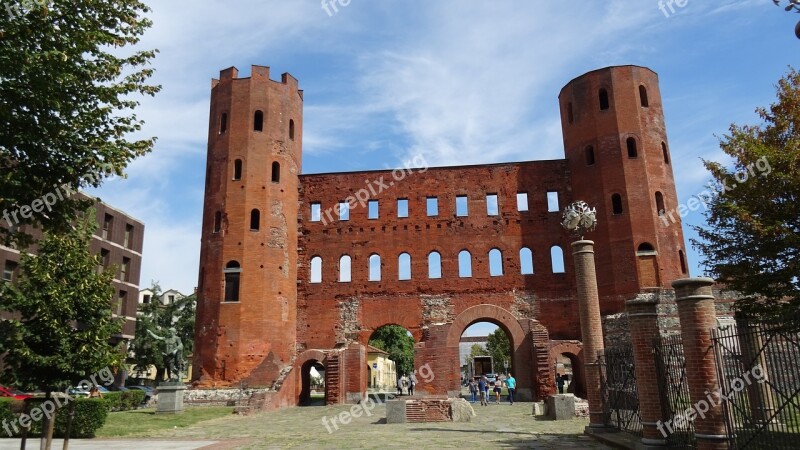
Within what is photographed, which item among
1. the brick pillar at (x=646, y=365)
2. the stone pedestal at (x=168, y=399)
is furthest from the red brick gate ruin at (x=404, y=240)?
the brick pillar at (x=646, y=365)

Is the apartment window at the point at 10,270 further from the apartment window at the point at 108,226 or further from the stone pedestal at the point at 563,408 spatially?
the stone pedestal at the point at 563,408

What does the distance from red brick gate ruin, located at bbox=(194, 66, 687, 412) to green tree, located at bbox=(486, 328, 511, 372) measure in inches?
1462

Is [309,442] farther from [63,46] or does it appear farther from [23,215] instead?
[63,46]

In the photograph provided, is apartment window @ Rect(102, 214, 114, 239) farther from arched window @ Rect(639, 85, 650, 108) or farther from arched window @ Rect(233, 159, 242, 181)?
arched window @ Rect(639, 85, 650, 108)

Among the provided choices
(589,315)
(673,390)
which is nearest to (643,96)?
(589,315)

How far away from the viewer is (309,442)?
42.9 ft

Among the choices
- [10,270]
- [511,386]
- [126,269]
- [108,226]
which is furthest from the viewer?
[126,269]

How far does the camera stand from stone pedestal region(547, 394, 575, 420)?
1705 cm

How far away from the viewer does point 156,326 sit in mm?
44969

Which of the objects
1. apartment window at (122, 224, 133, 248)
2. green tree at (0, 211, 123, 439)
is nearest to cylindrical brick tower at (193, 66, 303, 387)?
green tree at (0, 211, 123, 439)

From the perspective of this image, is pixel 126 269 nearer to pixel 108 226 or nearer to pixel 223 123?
pixel 108 226

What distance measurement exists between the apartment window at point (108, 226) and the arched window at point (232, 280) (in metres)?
18.5

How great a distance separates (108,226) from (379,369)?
28.2 metres

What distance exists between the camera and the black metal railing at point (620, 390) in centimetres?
1220
